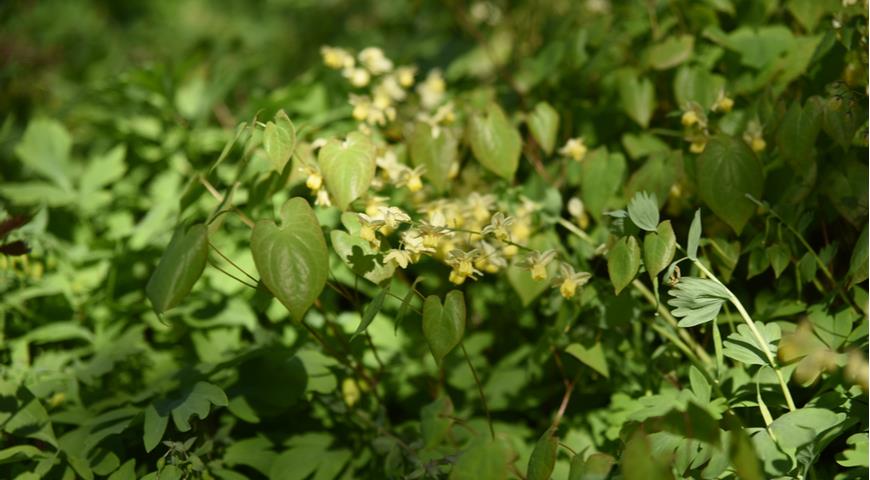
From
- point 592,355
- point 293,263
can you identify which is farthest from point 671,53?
point 293,263

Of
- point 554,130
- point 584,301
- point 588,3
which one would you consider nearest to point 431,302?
point 584,301

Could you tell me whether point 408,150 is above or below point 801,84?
below

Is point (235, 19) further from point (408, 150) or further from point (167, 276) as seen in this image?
point (167, 276)

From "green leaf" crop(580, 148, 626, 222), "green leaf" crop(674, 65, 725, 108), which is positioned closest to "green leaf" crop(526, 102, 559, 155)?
"green leaf" crop(580, 148, 626, 222)

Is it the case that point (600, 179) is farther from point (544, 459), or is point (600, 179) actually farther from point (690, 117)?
point (544, 459)

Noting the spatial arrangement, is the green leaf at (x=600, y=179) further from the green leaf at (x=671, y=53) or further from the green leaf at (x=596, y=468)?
the green leaf at (x=596, y=468)

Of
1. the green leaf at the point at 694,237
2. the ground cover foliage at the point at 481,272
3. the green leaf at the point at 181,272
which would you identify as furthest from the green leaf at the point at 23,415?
the green leaf at the point at 694,237

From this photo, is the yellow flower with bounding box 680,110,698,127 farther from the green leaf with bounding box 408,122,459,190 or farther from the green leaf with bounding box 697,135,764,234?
the green leaf with bounding box 408,122,459,190
